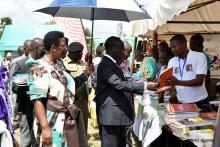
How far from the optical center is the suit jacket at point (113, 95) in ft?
14.3

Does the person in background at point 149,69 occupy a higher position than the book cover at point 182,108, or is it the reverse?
the person in background at point 149,69

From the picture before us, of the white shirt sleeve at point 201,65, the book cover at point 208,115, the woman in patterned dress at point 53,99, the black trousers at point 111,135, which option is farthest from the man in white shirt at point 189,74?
the woman in patterned dress at point 53,99

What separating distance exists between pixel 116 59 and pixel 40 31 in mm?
17009

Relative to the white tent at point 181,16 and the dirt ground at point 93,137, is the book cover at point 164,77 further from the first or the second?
the dirt ground at point 93,137

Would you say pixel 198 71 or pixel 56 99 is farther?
pixel 198 71

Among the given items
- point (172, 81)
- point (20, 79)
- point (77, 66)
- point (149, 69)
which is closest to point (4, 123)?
point (172, 81)

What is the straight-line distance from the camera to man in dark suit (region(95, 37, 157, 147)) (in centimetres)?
438

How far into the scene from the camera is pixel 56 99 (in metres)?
3.51

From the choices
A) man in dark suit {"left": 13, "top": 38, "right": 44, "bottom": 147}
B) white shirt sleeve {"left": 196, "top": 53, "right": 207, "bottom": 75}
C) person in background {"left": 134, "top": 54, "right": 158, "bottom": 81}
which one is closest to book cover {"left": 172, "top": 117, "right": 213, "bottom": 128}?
white shirt sleeve {"left": 196, "top": 53, "right": 207, "bottom": 75}

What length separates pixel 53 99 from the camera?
3.50 m

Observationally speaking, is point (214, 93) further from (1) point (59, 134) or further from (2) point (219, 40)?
(1) point (59, 134)

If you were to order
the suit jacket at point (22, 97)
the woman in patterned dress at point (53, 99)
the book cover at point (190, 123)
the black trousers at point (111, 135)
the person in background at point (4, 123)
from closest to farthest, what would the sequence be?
1. the person in background at point (4, 123)
2. the woman in patterned dress at point (53, 99)
3. the book cover at point (190, 123)
4. the black trousers at point (111, 135)
5. the suit jacket at point (22, 97)

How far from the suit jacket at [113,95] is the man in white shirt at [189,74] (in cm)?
→ 49

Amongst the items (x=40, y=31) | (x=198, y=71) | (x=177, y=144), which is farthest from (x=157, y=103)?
(x=40, y=31)
